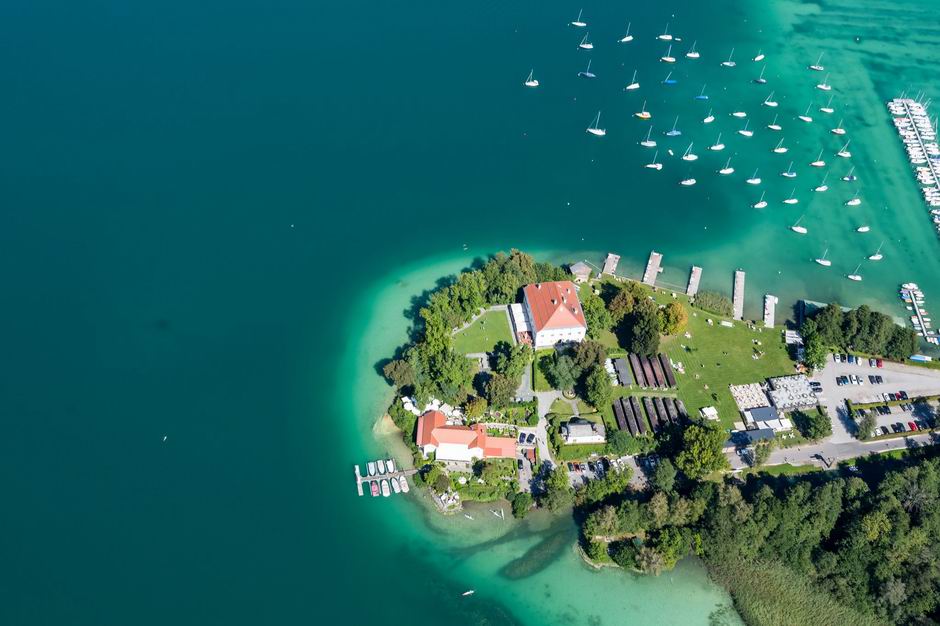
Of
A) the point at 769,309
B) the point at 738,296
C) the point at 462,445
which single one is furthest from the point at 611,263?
the point at 462,445

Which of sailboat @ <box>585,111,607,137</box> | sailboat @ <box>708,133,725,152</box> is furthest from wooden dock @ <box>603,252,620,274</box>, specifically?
sailboat @ <box>708,133,725,152</box>

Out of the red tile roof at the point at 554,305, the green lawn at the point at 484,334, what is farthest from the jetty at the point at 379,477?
the red tile roof at the point at 554,305

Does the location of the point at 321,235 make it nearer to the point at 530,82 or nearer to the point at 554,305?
the point at 554,305

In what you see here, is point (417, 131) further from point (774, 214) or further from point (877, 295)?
point (877, 295)

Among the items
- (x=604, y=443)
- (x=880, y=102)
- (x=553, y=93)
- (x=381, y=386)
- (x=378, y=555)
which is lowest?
(x=378, y=555)

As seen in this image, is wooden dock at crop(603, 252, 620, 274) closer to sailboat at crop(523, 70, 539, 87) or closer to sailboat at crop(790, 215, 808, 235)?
sailboat at crop(790, 215, 808, 235)

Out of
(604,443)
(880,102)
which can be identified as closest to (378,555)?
(604,443)
